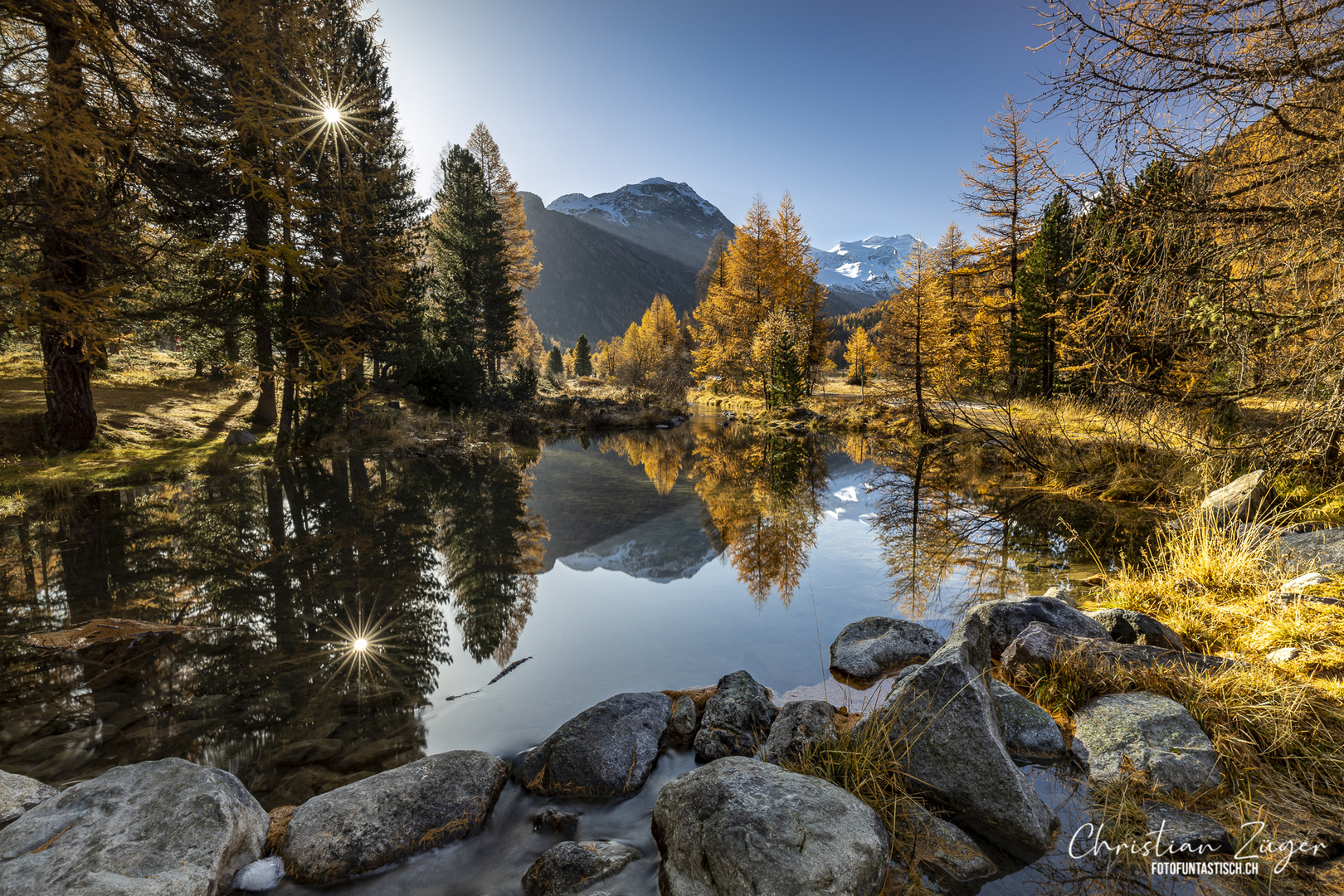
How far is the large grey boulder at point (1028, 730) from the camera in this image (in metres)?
3.28

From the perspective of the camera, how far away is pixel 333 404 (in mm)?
14391

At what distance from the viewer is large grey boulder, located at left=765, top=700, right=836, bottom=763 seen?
3.20 metres

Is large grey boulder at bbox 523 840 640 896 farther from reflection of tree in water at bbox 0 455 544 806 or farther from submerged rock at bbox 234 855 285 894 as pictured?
reflection of tree in water at bbox 0 455 544 806

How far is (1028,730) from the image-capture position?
336 cm

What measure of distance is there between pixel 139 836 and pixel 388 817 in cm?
108

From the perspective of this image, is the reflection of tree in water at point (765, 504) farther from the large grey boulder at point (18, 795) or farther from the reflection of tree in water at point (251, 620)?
the large grey boulder at point (18, 795)

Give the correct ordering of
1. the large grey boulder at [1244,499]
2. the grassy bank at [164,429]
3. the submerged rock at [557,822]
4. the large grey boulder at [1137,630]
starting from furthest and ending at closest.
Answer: the grassy bank at [164,429], the large grey boulder at [1244,499], the large grey boulder at [1137,630], the submerged rock at [557,822]

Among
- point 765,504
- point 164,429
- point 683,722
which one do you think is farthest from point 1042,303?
point 164,429

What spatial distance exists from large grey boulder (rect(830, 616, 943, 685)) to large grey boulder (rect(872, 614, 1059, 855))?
1.70 meters

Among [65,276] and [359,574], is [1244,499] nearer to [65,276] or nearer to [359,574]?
[359,574]

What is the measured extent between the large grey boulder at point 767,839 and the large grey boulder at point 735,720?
912mm

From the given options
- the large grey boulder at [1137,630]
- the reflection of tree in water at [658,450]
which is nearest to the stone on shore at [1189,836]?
the large grey boulder at [1137,630]

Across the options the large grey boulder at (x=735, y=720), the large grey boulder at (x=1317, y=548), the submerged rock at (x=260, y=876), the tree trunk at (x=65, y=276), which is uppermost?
the tree trunk at (x=65, y=276)

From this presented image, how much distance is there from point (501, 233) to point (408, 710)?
2512 centimetres
